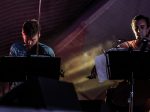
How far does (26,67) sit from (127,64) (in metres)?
1.21

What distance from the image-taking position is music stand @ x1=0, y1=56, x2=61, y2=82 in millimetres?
4797

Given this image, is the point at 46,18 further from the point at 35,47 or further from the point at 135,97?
the point at 135,97

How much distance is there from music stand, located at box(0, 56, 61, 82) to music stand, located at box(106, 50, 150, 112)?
0.63 meters

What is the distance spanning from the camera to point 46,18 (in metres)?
7.66

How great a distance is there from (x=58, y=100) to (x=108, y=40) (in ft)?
16.5

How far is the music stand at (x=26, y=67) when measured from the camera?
4.80 metres

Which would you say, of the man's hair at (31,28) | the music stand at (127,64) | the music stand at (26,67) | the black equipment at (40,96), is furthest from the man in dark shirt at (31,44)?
the black equipment at (40,96)

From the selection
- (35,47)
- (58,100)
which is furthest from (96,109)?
(58,100)

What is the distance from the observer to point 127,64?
15.6ft

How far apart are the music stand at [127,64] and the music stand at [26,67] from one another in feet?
2.08

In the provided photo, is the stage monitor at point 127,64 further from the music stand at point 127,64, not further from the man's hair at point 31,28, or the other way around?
the man's hair at point 31,28

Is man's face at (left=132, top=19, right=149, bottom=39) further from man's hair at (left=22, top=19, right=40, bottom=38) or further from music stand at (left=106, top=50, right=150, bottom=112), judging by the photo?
man's hair at (left=22, top=19, right=40, bottom=38)

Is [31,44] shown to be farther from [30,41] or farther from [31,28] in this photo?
[31,28]

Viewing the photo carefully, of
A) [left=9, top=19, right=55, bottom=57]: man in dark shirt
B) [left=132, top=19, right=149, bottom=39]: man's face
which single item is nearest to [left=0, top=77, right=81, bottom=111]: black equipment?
[left=9, top=19, right=55, bottom=57]: man in dark shirt
